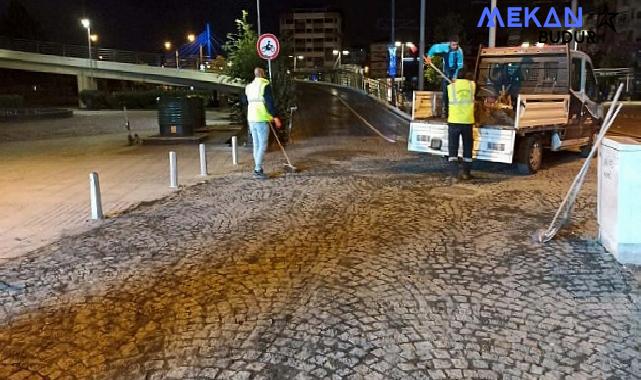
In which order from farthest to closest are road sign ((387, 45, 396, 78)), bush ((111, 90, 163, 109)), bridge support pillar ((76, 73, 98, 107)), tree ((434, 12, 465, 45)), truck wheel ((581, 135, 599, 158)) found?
tree ((434, 12, 465, 45)) < bridge support pillar ((76, 73, 98, 107)) < bush ((111, 90, 163, 109)) < road sign ((387, 45, 396, 78)) < truck wheel ((581, 135, 599, 158))

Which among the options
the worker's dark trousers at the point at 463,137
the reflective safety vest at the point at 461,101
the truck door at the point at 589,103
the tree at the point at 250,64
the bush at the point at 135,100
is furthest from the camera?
the bush at the point at 135,100

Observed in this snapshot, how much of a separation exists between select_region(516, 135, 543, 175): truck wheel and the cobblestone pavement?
110 inches

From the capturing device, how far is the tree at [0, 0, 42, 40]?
218ft

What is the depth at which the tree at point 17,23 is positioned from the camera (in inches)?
2619

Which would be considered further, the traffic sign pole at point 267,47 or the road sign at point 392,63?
the road sign at point 392,63

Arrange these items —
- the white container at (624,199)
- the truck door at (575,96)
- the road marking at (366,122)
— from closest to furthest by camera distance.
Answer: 1. the white container at (624,199)
2. the truck door at (575,96)
3. the road marking at (366,122)

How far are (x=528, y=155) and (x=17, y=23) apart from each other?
228 feet

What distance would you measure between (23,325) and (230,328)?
1712mm

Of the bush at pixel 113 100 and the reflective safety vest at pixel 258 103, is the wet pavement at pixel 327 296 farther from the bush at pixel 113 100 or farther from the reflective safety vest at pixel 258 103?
the bush at pixel 113 100

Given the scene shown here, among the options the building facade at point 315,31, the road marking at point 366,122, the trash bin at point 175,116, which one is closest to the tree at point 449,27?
the road marking at point 366,122

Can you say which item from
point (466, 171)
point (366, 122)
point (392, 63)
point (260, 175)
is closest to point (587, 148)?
point (466, 171)

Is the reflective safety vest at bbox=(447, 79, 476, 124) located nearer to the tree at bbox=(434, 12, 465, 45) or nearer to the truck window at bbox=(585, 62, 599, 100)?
the truck window at bbox=(585, 62, 599, 100)

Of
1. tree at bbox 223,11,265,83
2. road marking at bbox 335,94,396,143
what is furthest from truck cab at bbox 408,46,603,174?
tree at bbox 223,11,265,83

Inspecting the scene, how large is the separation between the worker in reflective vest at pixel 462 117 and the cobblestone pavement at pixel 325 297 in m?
2.09
